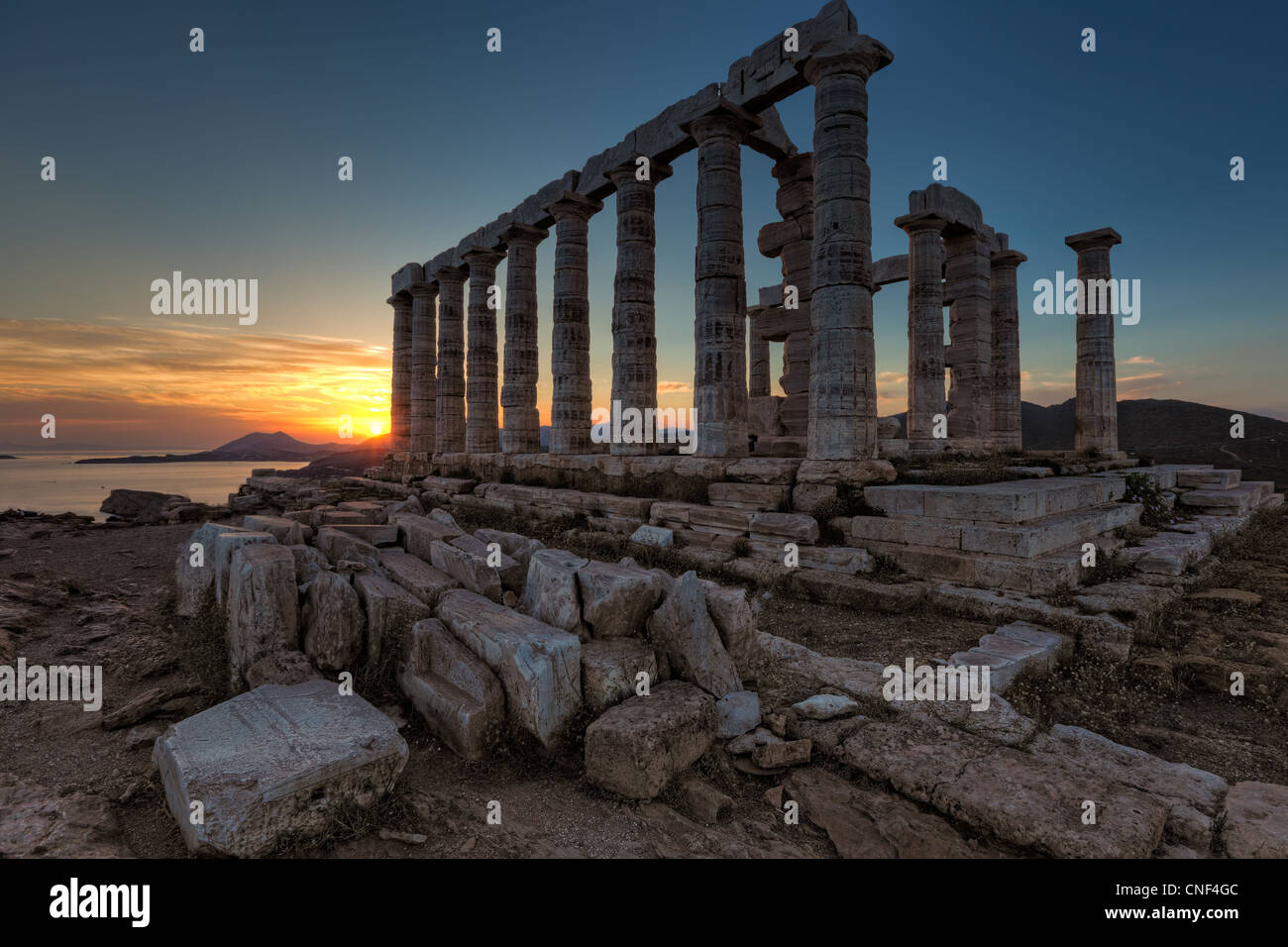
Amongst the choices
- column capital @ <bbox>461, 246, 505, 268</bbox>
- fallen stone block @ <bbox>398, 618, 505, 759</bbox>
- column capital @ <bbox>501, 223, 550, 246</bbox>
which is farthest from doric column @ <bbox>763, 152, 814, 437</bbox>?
fallen stone block @ <bbox>398, 618, 505, 759</bbox>

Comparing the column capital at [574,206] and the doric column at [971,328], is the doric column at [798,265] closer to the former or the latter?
the doric column at [971,328]

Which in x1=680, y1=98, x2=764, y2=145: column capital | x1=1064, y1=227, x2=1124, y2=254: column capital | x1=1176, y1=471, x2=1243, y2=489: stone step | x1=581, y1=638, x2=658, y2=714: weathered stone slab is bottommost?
x1=581, y1=638, x2=658, y2=714: weathered stone slab

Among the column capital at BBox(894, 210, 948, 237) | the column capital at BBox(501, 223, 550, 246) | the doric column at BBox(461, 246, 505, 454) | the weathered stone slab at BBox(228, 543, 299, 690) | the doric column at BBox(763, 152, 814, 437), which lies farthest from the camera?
the doric column at BBox(461, 246, 505, 454)

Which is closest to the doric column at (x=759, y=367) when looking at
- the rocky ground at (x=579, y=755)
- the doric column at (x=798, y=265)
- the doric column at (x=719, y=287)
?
the doric column at (x=798, y=265)

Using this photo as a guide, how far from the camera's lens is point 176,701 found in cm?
404

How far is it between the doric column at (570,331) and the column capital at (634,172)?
1777 mm

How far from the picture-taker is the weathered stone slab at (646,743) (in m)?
3.05

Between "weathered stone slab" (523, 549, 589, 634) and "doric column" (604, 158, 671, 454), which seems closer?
"weathered stone slab" (523, 549, 589, 634)

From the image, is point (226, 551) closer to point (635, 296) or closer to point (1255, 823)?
point (1255, 823)

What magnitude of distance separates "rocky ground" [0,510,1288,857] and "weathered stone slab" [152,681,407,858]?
142 millimetres

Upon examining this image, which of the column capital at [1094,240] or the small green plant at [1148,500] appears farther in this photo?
the column capital at [1094,240]

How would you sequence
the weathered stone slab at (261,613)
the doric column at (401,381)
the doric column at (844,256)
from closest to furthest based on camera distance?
Result: 1. the weathered stone slab at (261,613)
2. the doric column at (844,256)
3. the doric column at (401,381)

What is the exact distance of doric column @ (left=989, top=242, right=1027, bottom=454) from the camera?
17797 mm

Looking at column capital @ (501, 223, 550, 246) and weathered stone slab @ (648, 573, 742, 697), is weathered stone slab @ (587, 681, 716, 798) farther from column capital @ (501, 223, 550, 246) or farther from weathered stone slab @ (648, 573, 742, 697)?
column capital @ (501, 223, 550, 246)
